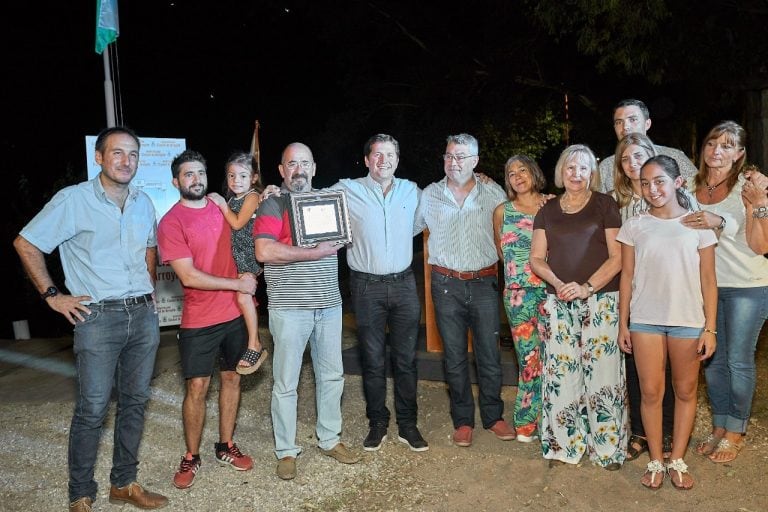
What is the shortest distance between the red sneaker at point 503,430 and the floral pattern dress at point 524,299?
0.33ft

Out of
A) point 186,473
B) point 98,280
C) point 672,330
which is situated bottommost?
point 186,473

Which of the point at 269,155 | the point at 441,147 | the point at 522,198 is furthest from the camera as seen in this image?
the point at 269,155

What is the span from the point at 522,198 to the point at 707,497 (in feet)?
6.89

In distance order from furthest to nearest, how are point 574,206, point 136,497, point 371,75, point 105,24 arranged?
point 371,75 < point 105,24 < point 574,206 < point 136,497

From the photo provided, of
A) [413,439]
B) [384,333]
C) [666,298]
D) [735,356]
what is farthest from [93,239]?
[735,356]

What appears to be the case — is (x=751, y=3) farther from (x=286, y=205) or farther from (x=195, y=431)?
(x=195, y=431)

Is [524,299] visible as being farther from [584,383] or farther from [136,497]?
[136,497]

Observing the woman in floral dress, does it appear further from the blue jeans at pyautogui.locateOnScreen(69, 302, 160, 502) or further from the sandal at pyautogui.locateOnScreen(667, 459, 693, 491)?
the blue jeans at pyautogui.locateOnScreen(69, 302, 160, 502)

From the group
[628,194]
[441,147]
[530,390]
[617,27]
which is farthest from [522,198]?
[441,147]

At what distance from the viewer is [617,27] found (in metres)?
10.4

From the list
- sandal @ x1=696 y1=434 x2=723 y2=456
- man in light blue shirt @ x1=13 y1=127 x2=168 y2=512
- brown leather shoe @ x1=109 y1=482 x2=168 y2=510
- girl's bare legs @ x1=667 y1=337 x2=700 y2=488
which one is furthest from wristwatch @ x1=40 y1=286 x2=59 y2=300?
sandal @ x1=696 y1=434 x2=723 y2=456

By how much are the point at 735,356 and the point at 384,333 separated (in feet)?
7.36

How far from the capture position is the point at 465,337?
16.6 feet

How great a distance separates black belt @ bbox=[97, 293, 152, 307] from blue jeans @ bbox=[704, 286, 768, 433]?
346 centimetres
